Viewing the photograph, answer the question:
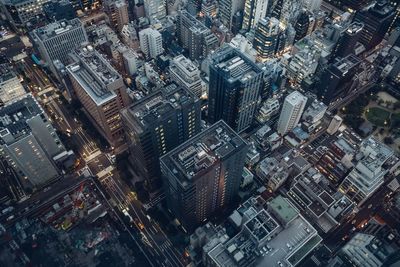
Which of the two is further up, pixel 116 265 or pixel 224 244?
pixel 224 244

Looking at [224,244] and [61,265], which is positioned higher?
[224,244]

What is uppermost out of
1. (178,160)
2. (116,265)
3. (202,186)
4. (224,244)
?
(178,160)

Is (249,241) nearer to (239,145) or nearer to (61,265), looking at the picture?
(239,145)

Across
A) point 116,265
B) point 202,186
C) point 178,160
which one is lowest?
point 116,265

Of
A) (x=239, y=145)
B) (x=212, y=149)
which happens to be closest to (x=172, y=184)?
(x=212, y=149)

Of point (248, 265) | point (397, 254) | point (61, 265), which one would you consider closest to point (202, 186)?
point (248, 265)

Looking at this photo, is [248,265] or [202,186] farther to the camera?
[202,186]

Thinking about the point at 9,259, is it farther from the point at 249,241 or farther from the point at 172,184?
the point at 249,241

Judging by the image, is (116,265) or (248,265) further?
(116,265)
